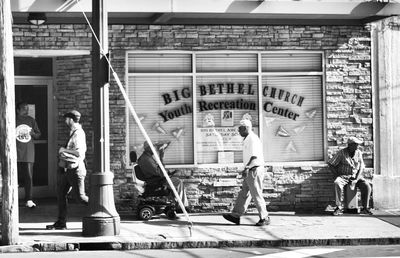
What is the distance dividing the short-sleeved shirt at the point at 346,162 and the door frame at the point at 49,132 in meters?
5.58

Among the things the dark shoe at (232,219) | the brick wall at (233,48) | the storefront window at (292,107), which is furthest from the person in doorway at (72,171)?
the storefront window at (292,107)

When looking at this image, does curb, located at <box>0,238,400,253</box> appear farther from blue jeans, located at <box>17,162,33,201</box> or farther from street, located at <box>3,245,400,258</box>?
blue jeans, located at <box>17,162,33,201</box>

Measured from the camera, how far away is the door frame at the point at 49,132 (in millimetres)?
14641

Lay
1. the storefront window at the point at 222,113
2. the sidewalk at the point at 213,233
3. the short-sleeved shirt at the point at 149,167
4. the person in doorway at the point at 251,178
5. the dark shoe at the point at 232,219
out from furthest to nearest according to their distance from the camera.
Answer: the storefront window at the point at 222,113 < the short-sleeved shirt at the point at 149,167 < the dark shoe at the point at 232,219 < the person in doorway at the point at 251,178 < the sidewalk at the point at 213,233

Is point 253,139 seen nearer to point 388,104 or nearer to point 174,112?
point 174,112

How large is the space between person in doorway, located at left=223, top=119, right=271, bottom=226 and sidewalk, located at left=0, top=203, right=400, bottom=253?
0.21 meters

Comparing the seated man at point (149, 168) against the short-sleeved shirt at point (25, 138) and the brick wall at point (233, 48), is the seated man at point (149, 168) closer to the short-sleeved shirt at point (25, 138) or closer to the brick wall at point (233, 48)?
the brick wall at point (233, 48)

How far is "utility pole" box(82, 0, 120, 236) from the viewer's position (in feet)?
37.1

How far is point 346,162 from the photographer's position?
13789 millimetres

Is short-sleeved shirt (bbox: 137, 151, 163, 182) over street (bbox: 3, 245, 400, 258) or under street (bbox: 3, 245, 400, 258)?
over

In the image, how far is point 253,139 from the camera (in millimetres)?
12398

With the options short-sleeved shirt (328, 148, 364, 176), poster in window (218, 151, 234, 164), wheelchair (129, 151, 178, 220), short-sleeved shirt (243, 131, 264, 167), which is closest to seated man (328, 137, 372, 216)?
short-sleeved shirt (328, 148, 364, 176)

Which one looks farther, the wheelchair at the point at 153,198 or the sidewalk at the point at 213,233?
the wheelchair at the point at 153,198

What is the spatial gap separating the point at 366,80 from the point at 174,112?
3874mm
